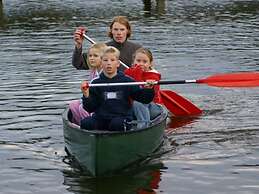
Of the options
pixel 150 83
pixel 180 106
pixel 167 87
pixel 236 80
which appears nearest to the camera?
pixel 150 83

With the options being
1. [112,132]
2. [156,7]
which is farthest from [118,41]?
[156,7]

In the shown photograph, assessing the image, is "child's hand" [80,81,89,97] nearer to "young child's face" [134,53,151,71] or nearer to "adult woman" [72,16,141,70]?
"young child's face" [134,53,151,71]

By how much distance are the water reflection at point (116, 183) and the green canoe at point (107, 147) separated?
0.12m

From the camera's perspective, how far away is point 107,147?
8.00 metres

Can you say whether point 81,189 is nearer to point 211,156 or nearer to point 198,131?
point 211,156

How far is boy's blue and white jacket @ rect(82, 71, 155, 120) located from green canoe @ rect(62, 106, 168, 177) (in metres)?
0.35

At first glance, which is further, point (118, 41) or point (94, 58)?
point (118, 41)

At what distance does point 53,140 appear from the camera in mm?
10062

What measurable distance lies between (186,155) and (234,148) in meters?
0.75

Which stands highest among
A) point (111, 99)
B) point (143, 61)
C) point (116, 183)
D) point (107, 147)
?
point (143, 61)

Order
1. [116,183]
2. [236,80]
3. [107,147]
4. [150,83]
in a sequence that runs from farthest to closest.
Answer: [236,80], [150,83], [116,183], [107,147]

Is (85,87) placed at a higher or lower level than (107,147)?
higher

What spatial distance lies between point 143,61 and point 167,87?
490 cm

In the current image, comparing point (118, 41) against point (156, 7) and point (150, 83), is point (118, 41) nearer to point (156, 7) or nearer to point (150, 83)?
point (150, 83)
